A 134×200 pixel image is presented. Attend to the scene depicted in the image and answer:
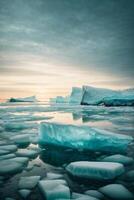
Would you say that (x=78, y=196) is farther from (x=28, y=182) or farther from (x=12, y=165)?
(x=12, y=165)

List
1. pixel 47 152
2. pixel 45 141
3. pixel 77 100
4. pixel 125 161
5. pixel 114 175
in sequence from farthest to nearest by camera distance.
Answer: pixel 77 100
pixel 45 141
pixel 47 152
pixel 125 161
pixel 114 175

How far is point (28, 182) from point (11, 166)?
0.59 meters

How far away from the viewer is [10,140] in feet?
14.6

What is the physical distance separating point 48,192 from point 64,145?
2.14 m

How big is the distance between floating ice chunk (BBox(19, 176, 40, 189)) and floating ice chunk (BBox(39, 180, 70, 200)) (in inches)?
3.8

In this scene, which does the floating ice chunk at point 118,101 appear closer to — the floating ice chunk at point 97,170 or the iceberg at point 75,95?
the iceberg at point 75,95

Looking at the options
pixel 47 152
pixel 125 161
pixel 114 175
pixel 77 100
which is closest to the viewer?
pixel 114 175

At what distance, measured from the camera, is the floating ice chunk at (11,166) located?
8.46ft

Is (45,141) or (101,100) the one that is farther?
(101,100)

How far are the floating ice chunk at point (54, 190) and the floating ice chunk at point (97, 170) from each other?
0.32 meters

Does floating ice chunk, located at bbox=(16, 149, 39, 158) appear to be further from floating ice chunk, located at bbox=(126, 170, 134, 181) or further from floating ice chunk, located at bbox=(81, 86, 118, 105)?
floating ice chunk, located at bbox=(81, 86, 118, 105)

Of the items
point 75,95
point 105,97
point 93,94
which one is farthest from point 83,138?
point 75,95

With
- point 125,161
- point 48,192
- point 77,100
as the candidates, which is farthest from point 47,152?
point 77,100

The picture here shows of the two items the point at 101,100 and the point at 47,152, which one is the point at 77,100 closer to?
the point at 101,100
